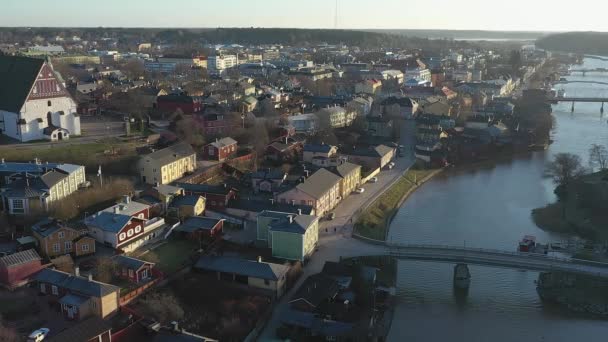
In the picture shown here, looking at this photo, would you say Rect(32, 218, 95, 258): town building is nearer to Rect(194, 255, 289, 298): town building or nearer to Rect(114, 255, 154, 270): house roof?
Rect(114, 255, 154, 270): house roof

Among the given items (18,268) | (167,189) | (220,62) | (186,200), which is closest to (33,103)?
(167,189)

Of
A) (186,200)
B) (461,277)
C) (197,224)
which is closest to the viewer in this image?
(461,277)

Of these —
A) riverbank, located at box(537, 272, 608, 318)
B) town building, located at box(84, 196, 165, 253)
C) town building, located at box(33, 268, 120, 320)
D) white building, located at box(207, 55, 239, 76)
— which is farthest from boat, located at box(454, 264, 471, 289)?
white building, located at box(207, 55, 239, 76)

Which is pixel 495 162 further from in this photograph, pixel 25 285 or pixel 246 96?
pixel 25 285

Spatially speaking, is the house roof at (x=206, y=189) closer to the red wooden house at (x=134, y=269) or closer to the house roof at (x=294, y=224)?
the house roof at (x=294, y=224)

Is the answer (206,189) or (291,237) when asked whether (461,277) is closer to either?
(291,237)

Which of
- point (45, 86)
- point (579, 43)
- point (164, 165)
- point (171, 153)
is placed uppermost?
point (579, 43)
